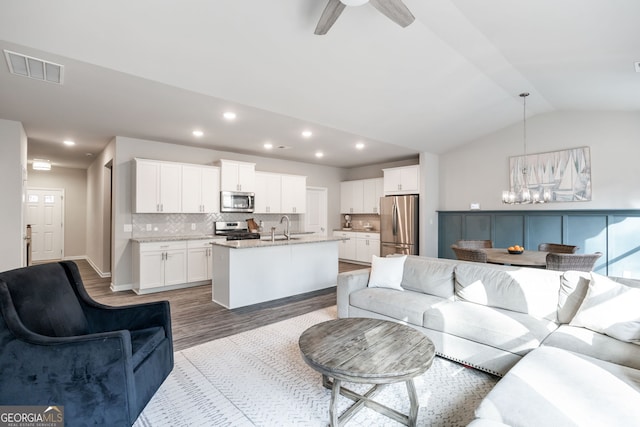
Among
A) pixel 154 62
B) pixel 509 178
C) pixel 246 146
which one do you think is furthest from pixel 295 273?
pixel 509 178

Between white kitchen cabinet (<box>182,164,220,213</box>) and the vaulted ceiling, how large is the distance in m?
0.61

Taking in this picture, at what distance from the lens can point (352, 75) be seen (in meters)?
3.78

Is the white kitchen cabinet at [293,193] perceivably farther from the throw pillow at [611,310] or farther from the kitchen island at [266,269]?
the throw pillow at [611,310]

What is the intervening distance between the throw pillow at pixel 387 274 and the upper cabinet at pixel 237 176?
3.77m

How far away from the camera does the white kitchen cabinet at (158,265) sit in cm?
496

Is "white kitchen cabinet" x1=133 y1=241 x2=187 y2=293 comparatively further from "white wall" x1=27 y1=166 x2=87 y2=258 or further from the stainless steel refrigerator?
"white wall" x1=27 y1=166 x2=87 y2=258

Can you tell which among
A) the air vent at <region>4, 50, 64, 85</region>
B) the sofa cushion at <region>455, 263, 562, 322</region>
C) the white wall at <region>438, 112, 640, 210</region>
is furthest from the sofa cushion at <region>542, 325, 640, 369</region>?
the air vent at <region>4, 50, 64, 85</region>

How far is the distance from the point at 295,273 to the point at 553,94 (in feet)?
16.7

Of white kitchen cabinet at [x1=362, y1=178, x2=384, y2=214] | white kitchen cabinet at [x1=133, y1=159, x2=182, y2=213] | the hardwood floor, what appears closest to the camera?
the hardwood floor

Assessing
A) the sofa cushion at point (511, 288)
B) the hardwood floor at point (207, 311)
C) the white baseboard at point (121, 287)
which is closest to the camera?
the sofa cushion at point (511, 288)

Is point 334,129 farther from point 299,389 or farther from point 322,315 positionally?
point 299,389

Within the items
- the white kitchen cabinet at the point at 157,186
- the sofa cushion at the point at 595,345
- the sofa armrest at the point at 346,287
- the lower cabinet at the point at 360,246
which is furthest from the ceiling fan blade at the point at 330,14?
the lower cabinet at the point at 360,246

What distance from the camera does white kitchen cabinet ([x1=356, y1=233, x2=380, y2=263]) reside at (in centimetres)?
762

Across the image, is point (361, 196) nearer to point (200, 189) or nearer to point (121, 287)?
point (200, 189)
